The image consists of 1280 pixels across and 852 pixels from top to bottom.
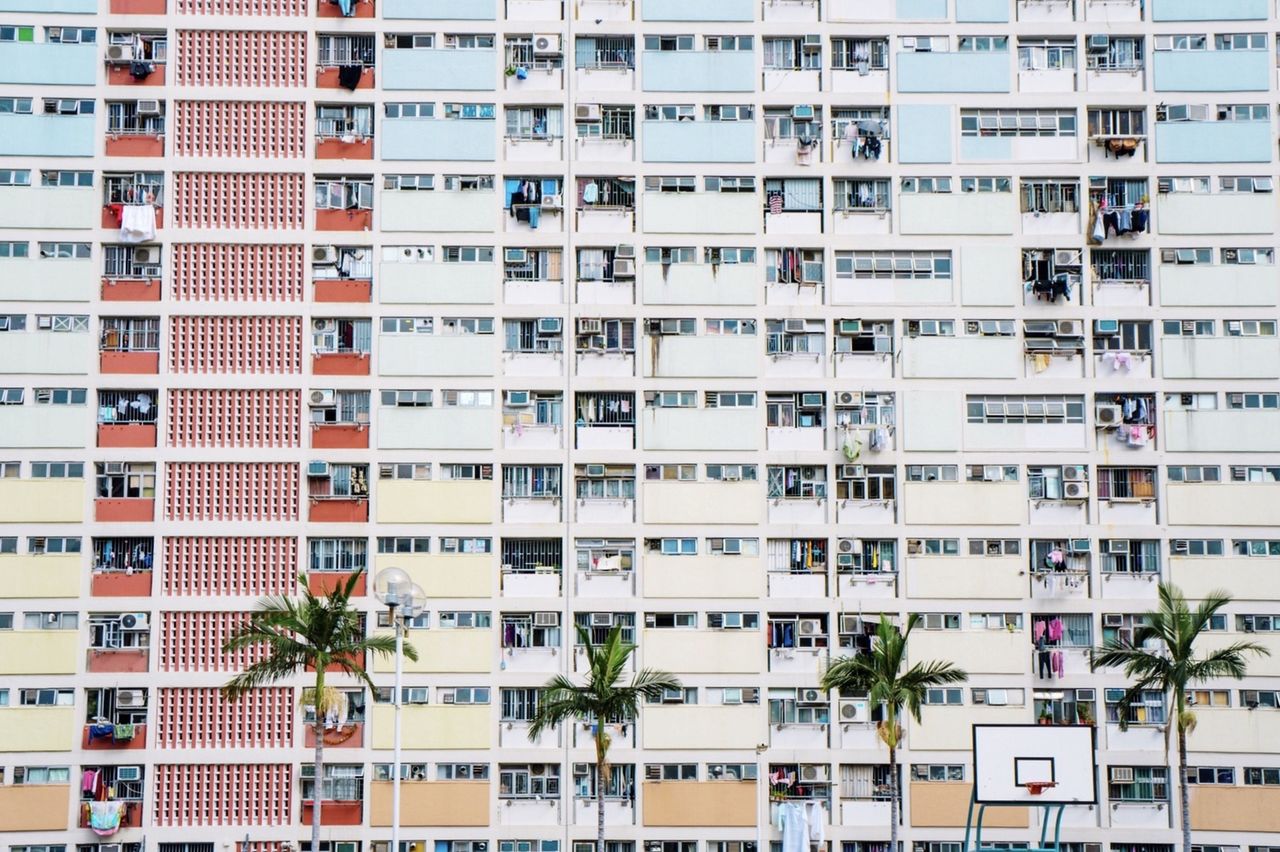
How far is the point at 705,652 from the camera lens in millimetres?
42000

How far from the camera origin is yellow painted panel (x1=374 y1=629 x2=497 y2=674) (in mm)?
41688

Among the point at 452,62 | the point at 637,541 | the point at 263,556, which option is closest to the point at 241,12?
the point at 452,62

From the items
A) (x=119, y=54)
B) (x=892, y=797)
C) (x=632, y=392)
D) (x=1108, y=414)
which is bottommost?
(x=892, y=797)

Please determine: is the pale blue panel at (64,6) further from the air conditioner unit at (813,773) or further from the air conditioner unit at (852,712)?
the air conditioner unit at (813,773)

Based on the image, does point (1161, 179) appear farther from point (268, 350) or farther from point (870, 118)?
point (268, 350)

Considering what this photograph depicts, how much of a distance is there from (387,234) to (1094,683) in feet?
69.1

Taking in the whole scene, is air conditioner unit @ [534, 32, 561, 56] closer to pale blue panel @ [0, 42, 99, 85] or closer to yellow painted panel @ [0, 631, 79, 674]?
pale blue panel @ [0, 42, 99, 85]

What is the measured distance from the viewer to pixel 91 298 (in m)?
42.7

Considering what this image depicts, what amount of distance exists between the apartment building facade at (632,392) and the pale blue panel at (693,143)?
12 centimetres

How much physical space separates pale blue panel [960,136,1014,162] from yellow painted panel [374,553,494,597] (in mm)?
16057

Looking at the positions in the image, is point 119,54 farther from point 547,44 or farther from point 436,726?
point 436,726

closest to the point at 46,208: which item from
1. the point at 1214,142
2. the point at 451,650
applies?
the point at 451,650

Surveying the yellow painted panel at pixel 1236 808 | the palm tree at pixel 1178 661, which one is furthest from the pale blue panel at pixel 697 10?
the yellow painted panel at pixel 1236 808

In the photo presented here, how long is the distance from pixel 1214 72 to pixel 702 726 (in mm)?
21507
